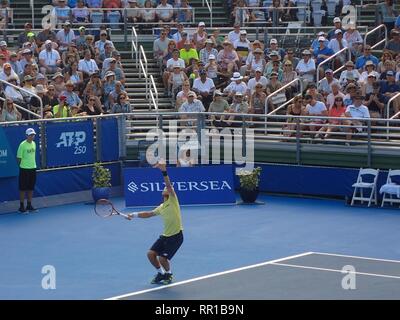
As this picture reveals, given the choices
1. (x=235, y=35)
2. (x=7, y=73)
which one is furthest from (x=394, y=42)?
(x=7, y=73)

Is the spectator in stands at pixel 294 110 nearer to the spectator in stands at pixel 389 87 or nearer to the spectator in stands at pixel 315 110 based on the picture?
the spectator in stands at pixel 315 110

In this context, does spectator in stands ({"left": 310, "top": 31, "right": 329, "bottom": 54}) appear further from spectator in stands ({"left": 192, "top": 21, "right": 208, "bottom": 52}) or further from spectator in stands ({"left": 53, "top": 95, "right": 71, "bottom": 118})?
spectator in stands ({"left": 53, "top": 95, "right": 71, "bottom": 118})

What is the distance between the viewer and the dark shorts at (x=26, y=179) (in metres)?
27.9

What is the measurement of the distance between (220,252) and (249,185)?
5.67 metres

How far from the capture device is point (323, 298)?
19.5m

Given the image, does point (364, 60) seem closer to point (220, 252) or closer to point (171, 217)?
point (220, 252)

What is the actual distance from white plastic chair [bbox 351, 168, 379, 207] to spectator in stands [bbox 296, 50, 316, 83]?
4478 millimetres

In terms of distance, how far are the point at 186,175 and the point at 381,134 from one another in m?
4.61

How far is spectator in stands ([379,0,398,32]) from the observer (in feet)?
115

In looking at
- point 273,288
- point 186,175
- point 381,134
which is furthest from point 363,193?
point 273,288

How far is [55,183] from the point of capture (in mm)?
29344

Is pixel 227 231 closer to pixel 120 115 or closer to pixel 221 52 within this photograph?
pixel 120 115

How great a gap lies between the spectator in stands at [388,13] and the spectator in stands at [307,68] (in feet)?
12.1
